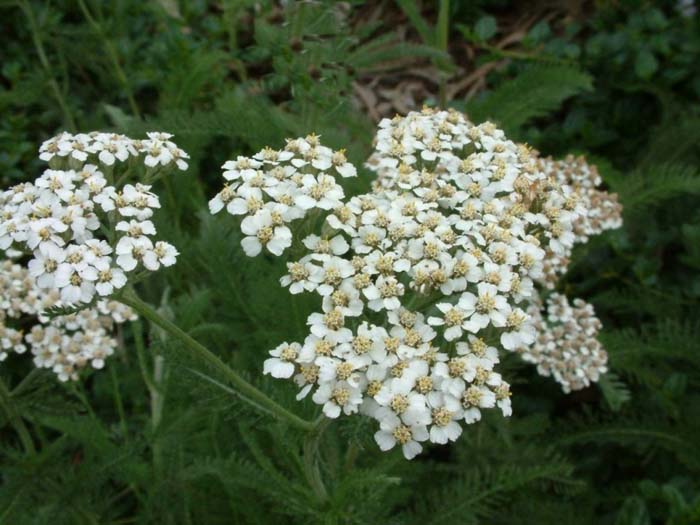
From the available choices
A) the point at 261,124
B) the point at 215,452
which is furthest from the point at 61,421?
the point at 261,124

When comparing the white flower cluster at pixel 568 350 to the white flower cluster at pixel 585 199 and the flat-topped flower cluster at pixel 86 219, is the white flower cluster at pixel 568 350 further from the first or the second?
the flat-topped flower cluster at pixel 86 219

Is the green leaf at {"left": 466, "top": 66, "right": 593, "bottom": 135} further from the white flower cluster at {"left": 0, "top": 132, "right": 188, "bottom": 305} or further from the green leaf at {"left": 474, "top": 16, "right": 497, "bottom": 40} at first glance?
the white flower cluster at {"left": 0, "top": 132, "right": 188, "bottom": 305}

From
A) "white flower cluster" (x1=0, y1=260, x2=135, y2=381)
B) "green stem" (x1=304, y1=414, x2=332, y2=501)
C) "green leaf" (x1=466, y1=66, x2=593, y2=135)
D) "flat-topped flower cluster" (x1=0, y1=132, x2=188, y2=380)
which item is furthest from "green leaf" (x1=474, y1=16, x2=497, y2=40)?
"green stem" (x1=304, y1=414, x2=332, y2=501)

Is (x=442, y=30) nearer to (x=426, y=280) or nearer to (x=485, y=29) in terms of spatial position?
(x=485, y=29)

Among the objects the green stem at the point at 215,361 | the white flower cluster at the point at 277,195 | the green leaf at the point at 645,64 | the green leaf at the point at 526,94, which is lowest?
the green stem at the point at 215,361

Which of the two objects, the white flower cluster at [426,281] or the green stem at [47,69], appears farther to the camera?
the green stem at [47,69]

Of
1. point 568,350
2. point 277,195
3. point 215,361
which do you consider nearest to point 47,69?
point 277,195

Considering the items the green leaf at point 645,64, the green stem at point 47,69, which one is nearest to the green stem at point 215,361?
the green stem at point 47,69
